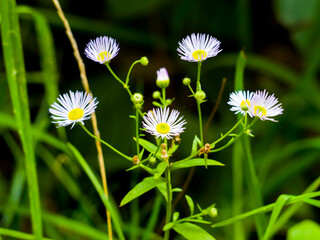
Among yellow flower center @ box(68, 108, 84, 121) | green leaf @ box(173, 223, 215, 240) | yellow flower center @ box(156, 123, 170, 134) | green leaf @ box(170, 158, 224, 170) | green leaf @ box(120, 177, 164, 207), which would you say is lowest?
green leaf @ box(173, 223, 215, 240)

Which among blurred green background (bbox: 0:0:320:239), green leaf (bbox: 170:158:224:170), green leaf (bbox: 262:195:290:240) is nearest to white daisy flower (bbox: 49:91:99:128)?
green leaf (bbox: 170:158:224:170)

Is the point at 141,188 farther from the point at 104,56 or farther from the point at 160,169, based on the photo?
the point at 104,56

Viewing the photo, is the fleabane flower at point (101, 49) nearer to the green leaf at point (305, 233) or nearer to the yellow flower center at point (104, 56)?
the yellow flower center at point (104, 56)

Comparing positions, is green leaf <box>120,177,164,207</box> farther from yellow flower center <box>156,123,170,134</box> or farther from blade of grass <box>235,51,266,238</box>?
blade of grass <box>235,51,266,238</box>

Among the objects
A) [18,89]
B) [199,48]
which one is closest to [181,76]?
[18,89]

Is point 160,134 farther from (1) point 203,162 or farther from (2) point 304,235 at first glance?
(2) point 304,235

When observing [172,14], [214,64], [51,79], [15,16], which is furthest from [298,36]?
[15,16]

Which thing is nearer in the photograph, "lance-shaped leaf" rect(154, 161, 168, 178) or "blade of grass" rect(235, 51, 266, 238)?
"lance-shaped leaf" rect(154, 161, 168, 178)
